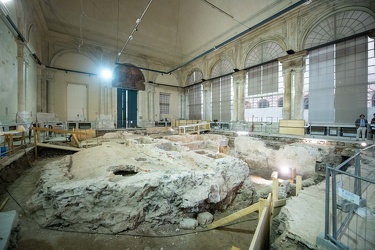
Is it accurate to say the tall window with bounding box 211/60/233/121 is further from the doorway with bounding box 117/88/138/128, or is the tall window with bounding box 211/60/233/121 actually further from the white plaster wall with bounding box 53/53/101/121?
the white plaster wall with bounding box 53/53/101/121

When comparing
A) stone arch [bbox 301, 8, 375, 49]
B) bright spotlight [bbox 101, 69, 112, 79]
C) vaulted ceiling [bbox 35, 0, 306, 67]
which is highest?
vaulted ceiling [bbox 35, 0, 306, 67]

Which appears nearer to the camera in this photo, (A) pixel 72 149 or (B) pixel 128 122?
(A) pixel 72 149

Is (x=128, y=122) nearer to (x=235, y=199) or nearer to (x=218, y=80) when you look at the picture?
(x=218, y=80)

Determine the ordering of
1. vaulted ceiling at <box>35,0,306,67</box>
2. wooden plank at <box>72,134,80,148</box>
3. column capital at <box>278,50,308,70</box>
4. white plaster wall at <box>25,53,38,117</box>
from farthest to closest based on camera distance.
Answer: vaulted ceiling at <box>35,0,306,67</box> < column capital at <box>278,50,308,70</box> < white plaster wall at <box>25,53,38,117</box> < wooden plank at <box>72,134,80,148</box>

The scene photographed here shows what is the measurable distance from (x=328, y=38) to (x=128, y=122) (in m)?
19.3

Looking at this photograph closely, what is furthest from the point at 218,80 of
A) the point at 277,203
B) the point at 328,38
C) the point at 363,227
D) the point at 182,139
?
the point at 363,227

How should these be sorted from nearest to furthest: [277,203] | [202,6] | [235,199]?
[277,203], [235,199], [202,6]

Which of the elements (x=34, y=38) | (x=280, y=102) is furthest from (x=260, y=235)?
(x=34, y=38)

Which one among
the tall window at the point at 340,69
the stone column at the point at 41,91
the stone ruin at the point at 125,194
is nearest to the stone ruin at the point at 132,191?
the stone ruin at the point at 125,194

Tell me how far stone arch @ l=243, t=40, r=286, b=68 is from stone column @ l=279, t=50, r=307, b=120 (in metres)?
1.11

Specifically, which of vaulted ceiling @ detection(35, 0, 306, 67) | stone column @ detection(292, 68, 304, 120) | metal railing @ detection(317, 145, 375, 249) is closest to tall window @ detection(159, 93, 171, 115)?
vaulted ceiling @ detection(35, 0, 306, 67)

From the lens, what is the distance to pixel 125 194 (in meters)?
3.90

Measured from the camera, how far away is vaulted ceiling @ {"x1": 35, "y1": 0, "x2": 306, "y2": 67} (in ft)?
46.1

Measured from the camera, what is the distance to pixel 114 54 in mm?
18656
